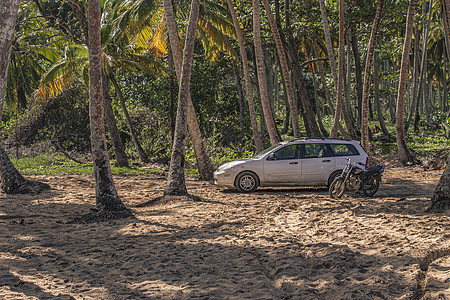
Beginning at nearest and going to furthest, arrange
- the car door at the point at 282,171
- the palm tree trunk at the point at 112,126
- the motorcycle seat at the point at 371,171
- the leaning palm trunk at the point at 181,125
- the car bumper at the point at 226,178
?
the leaning palm trunk at the point at 181,125
the motorcycle seat at the point at 371,171
the car door at the point at 282,171
the car bumper at the point at 226,178
the palm tree trunk at the point at 112,126

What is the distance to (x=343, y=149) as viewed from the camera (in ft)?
43.5

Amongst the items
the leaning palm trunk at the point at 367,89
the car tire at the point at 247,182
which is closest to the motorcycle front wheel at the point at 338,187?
the car tire at the point at 247,182

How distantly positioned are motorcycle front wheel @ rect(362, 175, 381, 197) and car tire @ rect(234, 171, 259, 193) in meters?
3.03

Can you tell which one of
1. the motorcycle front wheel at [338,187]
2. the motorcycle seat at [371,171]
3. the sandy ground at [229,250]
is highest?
the motorcycle seat at [371,171]

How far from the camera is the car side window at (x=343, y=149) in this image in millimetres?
13195

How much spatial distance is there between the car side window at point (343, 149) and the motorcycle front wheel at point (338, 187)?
5.50 feet

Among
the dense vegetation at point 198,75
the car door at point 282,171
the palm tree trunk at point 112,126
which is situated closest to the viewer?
the car door at point 282,171

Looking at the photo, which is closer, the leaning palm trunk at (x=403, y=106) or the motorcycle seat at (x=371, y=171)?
the motorcycle seat at (x=371, y=171)

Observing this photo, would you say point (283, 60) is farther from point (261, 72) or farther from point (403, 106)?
point (403, 106)

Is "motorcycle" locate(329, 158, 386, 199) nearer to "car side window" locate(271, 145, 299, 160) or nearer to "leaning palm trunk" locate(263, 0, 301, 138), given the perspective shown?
"car side window" locate(271, 145, 299, 160)

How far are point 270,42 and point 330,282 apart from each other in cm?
1822

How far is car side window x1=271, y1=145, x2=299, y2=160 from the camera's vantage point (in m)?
13.2

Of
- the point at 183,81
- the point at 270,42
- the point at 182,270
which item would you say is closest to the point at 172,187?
the point at 183,81

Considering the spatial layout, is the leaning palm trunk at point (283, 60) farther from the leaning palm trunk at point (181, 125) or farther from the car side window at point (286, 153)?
the leaning palm trunk at point (181, 125)
